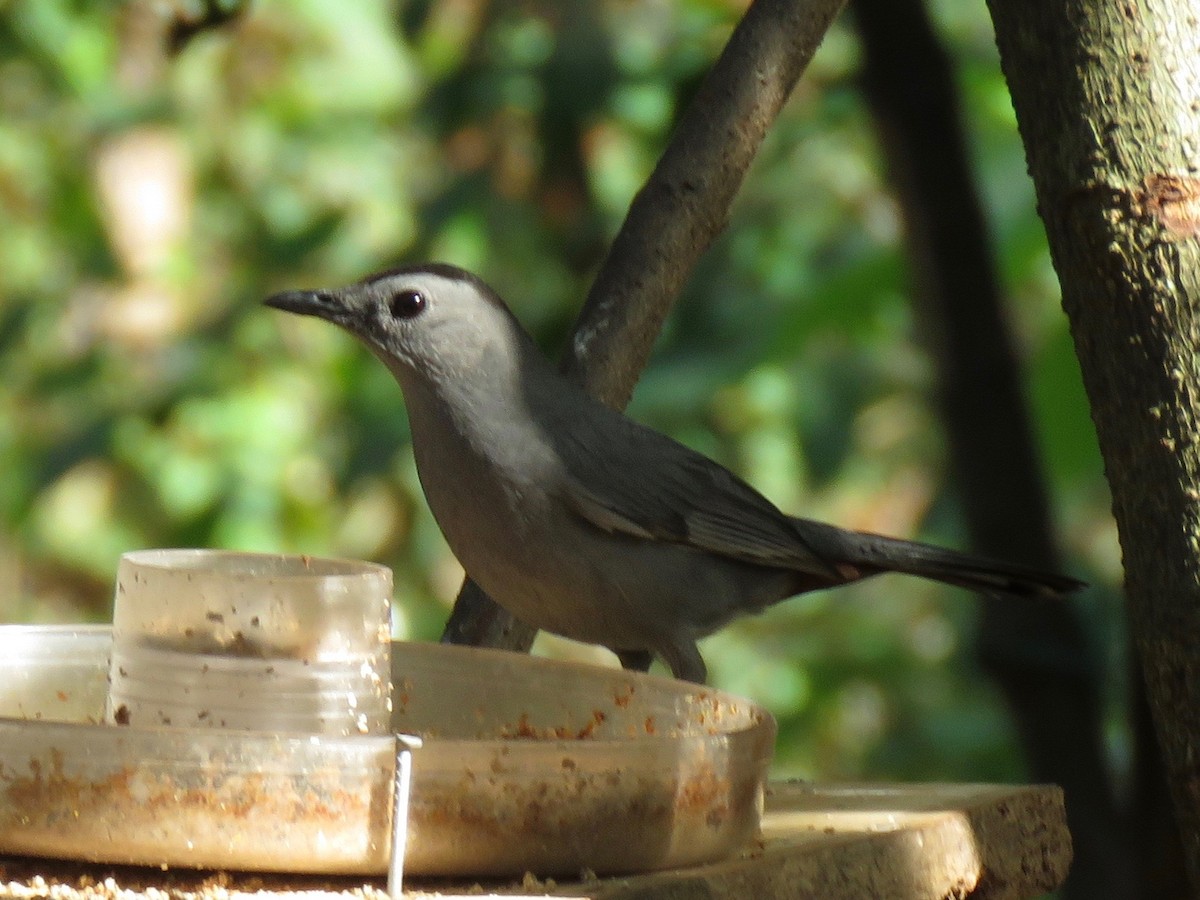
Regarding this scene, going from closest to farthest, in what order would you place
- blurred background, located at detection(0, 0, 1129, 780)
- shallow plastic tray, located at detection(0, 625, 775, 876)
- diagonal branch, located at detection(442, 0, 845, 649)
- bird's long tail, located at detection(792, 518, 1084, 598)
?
shallow plastic tray, located at detection(0, 625, 775, 876), diagonal branch, located at detection(442, 0, 845, 649), bird's long tail, located at detection(792, 518, 1084, 598), blurred background, located at detection(0, 0, 1129, 780)

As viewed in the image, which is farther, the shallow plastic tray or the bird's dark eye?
the bird's dark eye

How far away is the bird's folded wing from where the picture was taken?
3715 mm

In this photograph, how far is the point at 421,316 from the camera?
3.77 m

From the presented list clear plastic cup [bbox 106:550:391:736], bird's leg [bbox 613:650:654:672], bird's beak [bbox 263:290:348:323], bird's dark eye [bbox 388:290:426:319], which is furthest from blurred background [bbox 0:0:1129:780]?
clear plastic cup [bbox 106:550:391:736]

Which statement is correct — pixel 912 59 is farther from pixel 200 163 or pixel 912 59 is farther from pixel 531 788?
pixel 200 163

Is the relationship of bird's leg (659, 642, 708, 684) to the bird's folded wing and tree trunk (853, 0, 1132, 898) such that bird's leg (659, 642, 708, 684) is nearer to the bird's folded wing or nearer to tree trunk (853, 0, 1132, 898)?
the bird's folded wing

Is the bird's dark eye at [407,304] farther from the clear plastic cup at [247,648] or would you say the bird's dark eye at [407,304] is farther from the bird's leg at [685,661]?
the clear plastic cup at [247,648]

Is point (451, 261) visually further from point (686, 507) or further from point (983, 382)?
point (686, 507)

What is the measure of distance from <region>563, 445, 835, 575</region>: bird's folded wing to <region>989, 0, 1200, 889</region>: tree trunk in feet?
5.23

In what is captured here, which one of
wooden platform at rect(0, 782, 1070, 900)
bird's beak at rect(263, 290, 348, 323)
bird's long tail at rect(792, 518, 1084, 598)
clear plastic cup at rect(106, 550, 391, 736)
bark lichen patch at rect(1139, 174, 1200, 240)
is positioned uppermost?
bird's beak at rect(263, 290, 348, 323)

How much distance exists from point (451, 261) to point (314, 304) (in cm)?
293

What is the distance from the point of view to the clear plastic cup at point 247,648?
89.4 inches

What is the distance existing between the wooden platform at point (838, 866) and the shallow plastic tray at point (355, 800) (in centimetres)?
3

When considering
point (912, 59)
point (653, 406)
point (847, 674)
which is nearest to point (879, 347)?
point (847, 674)
